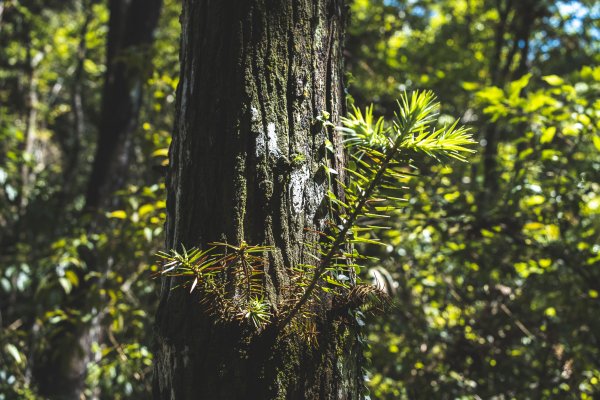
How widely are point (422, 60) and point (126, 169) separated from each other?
Answer: 128 inches

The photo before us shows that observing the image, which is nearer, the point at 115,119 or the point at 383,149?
the point at 383,149

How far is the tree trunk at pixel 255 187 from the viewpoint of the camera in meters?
1.21

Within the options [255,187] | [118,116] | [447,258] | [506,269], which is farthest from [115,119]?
[255,187]

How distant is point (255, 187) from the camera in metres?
1.27

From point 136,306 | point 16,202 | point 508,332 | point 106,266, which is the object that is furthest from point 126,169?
point 508,332

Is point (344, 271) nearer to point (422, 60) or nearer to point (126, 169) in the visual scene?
point (126, 169)

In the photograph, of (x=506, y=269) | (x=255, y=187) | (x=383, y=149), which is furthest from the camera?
(x=506, y=269)

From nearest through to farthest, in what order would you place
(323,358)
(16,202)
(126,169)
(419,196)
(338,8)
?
(323,358) < (338,8) < (419,196) < (126,169) < (16,202)

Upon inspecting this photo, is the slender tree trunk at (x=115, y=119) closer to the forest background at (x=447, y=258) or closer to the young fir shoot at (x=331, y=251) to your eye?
the forest background at (x=447, y=258)

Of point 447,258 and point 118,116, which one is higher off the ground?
point 118,116

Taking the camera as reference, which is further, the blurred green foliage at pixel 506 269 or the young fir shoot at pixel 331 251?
the blurred green foliage at pixel 506 269

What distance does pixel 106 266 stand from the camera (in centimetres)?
386

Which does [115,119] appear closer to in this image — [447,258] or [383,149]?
[447,258]

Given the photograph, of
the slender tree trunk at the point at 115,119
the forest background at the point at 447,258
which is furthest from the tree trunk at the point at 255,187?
the slender tree trunk at the point at 115,119
